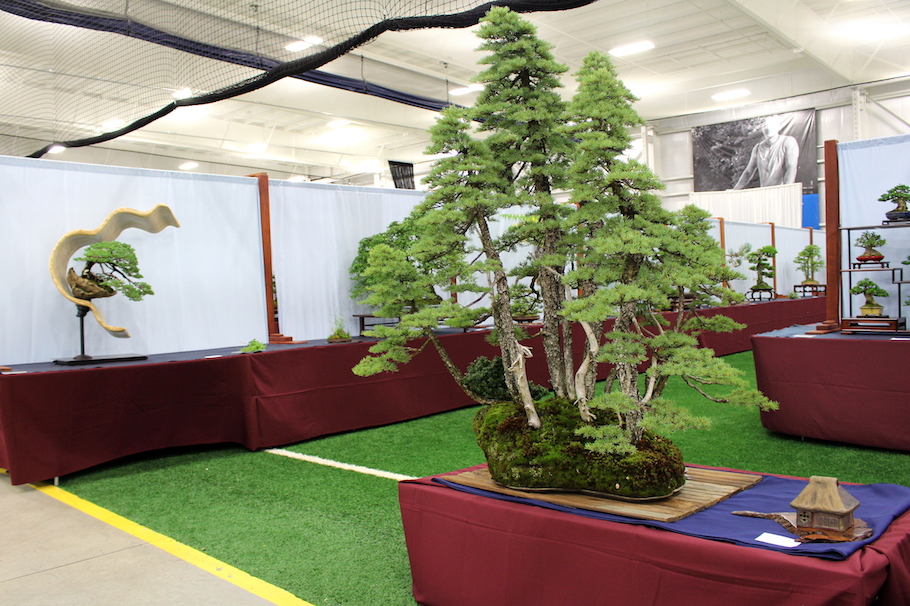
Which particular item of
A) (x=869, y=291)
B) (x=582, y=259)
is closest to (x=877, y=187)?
(x=869, y=291)

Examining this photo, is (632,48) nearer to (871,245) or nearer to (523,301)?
(871,245)

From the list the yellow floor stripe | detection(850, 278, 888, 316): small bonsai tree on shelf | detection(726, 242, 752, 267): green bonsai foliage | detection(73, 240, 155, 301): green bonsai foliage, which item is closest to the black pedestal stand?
detection(73, 240, 155, 301): green bonsai foliage

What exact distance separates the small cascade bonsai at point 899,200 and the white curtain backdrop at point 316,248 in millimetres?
3759

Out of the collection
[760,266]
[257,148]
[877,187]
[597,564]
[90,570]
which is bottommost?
[90,570]

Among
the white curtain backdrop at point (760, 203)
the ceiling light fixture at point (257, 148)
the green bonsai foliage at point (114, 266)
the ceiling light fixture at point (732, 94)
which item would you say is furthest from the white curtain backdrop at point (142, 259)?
the ceiling light fixture at point (732, 94)

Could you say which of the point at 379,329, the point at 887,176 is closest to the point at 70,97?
the point at 379,329

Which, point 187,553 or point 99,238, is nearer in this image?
point 187,553

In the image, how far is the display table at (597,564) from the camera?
134 centimetres

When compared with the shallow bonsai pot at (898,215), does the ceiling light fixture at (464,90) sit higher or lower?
higher

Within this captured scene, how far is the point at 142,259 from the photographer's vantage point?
4.49m

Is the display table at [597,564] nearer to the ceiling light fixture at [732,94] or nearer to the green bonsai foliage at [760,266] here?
the green bonsai foliage at [760,266]

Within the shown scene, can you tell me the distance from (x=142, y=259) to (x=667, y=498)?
3.94 m

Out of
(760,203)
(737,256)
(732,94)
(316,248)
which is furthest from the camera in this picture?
(760,203)

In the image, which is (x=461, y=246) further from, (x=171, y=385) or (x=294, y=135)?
(x=294, y=135)
